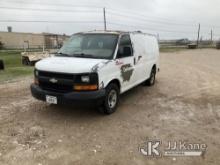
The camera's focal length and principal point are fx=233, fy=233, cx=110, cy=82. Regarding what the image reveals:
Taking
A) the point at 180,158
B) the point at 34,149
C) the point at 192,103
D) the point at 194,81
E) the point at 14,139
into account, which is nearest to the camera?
the point at 180,158

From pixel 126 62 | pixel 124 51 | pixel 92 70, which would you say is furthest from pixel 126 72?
pixel 92 70

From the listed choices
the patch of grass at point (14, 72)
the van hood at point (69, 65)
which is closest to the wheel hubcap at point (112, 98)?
the van hood at point (69, 65)

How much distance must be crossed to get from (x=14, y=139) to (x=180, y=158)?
9.75 ft

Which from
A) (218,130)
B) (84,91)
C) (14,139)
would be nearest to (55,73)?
(84,91)

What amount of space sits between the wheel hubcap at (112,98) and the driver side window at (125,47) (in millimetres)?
914

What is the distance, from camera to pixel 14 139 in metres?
4.35

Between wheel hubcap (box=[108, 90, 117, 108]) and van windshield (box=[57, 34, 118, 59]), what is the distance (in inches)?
33.5

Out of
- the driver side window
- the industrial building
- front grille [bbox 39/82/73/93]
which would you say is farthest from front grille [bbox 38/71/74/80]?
the industrial building

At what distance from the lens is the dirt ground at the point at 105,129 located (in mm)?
3725

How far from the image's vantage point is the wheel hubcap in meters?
5.51

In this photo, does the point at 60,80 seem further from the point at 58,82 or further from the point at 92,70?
the point at 92,70

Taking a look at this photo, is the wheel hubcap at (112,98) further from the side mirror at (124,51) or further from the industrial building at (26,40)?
the industrial building at (26,40)

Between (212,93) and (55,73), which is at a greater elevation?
(55,73)

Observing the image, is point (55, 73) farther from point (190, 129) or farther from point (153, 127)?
point (190, 129)
